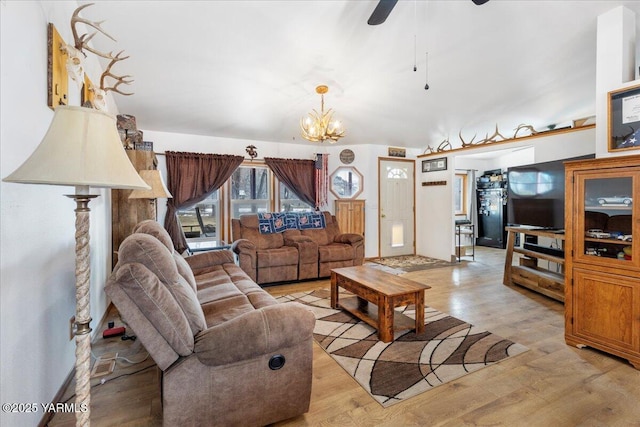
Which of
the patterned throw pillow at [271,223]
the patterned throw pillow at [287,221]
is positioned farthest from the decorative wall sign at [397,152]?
the patterned throw pillow at [271,223]

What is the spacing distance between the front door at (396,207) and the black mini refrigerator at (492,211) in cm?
240

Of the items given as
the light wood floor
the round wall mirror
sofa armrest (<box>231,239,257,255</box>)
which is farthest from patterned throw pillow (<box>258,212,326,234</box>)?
the light wood floor

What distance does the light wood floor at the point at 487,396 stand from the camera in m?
1.65

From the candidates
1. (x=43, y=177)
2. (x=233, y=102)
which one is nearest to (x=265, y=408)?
(x=43, y=177)

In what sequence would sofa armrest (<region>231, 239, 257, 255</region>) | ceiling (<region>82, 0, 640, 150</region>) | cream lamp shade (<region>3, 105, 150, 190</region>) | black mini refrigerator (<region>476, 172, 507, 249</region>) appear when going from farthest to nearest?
black mini refrigerator (<region>476, 172, 507, 249</region>) → sofa armrest (<region>231, 239, 257, 255</region>) → ceiling (<region>82, 0, 640, 150</region>) → cream lamp shade (<region>3, 105, 150, 190</region>)

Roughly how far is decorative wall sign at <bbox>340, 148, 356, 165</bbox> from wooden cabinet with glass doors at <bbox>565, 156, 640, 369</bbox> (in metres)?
3.80

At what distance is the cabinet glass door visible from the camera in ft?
7.16

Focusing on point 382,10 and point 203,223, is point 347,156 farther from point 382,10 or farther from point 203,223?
point 382,10

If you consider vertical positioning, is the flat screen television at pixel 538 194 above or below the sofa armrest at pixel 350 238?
above

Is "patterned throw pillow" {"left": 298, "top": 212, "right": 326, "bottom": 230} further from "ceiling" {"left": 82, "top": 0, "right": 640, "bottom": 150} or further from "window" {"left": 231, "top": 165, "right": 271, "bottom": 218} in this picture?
"ceiling" {"left": 82, "top": 0, "right": 640, "bottom": 150}

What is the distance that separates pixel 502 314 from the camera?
315cm

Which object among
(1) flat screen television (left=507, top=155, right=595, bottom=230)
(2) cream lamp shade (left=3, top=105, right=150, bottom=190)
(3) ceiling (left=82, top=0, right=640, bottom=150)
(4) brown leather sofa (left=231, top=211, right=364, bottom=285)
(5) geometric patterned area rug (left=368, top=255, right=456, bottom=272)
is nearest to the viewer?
(2) cream lamp shade (left=3, top=105, right=150, bottom=190)

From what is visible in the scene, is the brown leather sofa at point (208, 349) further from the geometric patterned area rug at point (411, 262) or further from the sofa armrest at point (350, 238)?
the geometric patterned area rug at point (411, 262)

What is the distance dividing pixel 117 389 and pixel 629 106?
4281 millimetres
